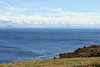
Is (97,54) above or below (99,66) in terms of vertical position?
below

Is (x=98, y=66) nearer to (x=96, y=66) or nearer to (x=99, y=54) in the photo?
(x=96, y=66)

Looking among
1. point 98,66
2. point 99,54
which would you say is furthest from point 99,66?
point 99,54

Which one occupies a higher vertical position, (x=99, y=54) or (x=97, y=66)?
(x=97, y=66)

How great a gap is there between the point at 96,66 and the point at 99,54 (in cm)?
2175

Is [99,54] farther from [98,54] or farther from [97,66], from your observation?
[97,66]

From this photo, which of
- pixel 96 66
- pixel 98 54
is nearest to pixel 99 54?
pixel 98 54

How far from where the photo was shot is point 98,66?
17.1m

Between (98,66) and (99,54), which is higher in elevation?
(98,66)

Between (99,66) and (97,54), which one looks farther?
(97,54)

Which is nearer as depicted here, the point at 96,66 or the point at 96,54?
the point at 96,66

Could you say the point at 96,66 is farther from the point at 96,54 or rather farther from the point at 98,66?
the point at 96,54

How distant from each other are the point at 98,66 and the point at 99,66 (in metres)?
0.11

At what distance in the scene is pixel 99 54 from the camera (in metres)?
37.8

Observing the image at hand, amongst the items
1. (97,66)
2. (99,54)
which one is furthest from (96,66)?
(99,54)
